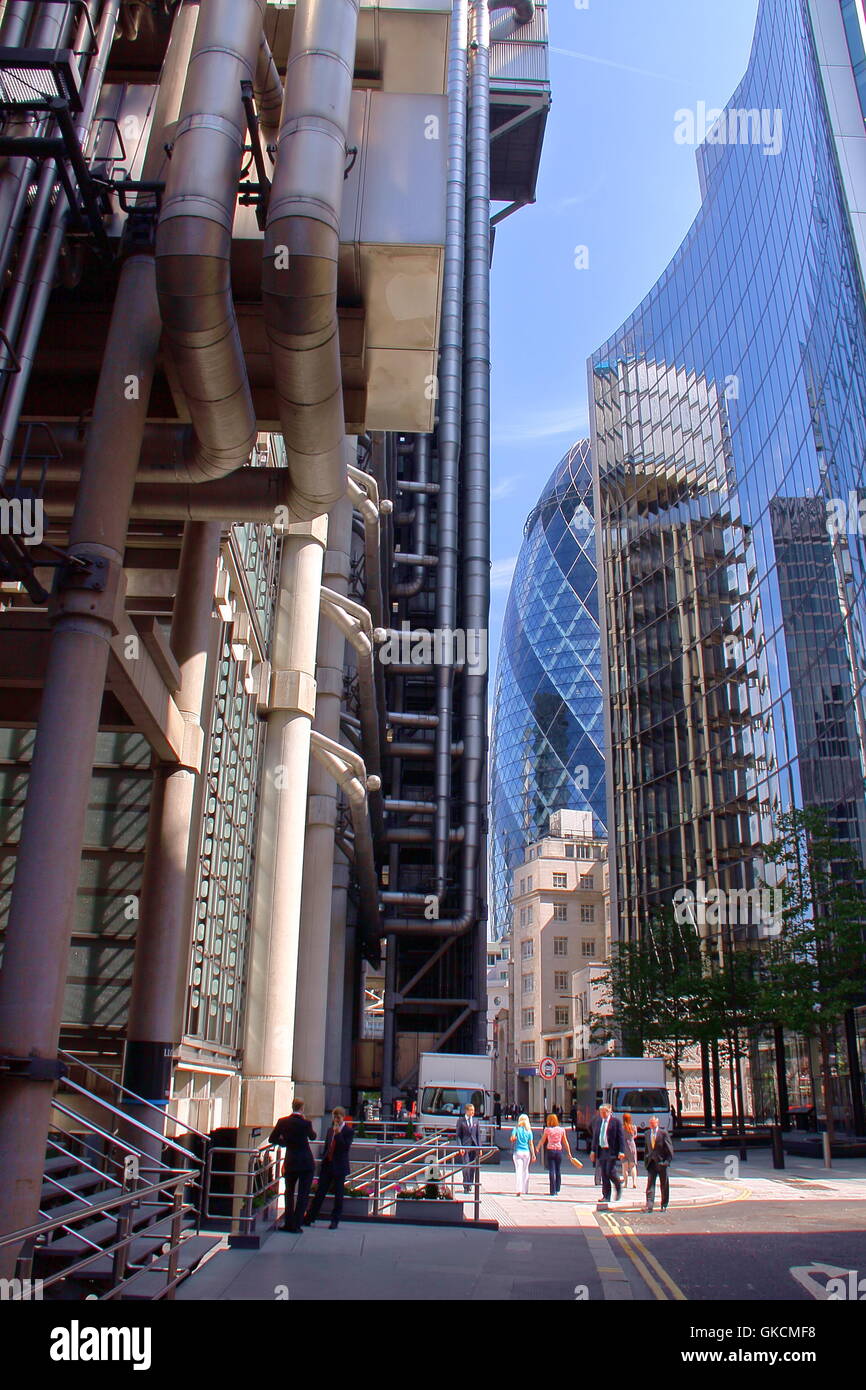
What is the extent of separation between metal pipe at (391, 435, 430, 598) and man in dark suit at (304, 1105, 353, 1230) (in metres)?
43.3

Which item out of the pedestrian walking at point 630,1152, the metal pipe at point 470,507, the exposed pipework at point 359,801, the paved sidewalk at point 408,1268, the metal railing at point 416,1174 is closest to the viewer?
the paved sidewalk at point 408,1268

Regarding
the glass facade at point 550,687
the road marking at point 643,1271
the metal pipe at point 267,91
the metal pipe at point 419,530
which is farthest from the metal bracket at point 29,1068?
the glass facade at point 550,687

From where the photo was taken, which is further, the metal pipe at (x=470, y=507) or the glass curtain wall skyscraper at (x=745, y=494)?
the metal pipe at (x=470, y=507)

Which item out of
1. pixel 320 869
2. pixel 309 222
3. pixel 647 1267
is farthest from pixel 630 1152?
pixel 309 222

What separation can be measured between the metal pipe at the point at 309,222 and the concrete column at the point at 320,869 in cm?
1690

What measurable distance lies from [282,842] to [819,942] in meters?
22.7

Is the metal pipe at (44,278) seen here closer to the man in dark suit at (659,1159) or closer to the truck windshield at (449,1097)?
the man in dark suit at (659,1159)

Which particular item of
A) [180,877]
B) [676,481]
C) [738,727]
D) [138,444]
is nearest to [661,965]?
[738,727]

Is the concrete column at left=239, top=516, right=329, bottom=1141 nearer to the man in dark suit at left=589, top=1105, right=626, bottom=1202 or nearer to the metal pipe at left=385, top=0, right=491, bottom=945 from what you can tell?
the man in dark suit at left=589, top=1105, right=626, bottom=1202

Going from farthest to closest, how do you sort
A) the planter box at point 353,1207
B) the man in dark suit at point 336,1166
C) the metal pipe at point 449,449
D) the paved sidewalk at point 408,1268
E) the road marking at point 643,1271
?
1. the metal pipe at point 449,449
2. the planter box at point 353,1207
3. the man in dark suit at point 336,1166
4. the road marking at point 643,1271
5. the paved sidewalk at point 408,1268

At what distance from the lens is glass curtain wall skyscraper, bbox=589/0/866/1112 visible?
138 feet

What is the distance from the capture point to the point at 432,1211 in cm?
1502

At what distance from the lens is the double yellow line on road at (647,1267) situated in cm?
952

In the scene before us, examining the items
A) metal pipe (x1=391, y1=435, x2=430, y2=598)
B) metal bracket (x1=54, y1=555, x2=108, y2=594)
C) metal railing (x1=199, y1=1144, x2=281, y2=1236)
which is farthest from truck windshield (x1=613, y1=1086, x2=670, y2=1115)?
metal pipe (x1=391, y1=435, x2=430, y2=598)
